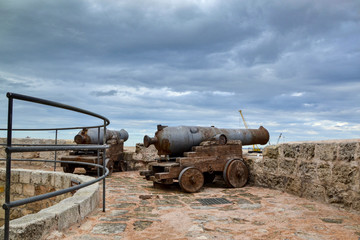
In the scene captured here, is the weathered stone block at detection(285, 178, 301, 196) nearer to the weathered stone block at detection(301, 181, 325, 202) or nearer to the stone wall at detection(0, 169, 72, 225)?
the weathered stone block at detection(301, 181, 325, 202)

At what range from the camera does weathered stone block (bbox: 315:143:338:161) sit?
4332 mm

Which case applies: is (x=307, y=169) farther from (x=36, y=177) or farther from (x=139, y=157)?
(x=139, y=157)

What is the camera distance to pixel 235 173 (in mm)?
6152

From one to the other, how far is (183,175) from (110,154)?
3.59 m

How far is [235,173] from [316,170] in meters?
1.83

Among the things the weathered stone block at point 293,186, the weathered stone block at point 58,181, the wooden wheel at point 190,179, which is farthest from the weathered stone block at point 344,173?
the weathered stone block at point 58,181

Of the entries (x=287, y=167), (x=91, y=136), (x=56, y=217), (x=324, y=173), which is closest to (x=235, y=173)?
(x=287, y=167)

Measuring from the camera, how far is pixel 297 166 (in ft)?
16.9

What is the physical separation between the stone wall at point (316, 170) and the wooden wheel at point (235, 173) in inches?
12.1

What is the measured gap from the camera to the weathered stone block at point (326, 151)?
433 centimetres

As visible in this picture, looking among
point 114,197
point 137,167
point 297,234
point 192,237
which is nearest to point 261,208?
point 297,234

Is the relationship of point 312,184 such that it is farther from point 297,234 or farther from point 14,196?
point 14,196

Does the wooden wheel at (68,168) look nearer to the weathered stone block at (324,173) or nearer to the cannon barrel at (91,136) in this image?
the cannon barrel at (91,136)

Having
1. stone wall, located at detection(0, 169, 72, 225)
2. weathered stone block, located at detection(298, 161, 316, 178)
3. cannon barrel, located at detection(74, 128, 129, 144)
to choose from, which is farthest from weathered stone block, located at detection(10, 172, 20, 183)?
weathered stone block, located at detection(298, 161, 316, 178)
